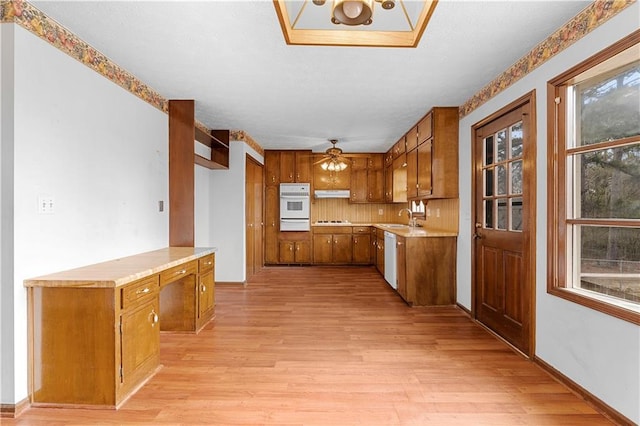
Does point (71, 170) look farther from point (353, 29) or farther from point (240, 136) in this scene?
point (240, 136)

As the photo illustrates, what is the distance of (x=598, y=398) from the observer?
6.44ft

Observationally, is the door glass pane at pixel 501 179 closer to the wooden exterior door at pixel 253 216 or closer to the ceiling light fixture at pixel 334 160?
the ceiling light fixture at pixel 334 160

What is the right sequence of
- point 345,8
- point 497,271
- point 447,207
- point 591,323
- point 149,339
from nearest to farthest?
point 345,8 < point 591,323 < point 149,339 < point 497,271 < point 447,207

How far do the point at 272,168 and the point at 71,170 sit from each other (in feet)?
15.1

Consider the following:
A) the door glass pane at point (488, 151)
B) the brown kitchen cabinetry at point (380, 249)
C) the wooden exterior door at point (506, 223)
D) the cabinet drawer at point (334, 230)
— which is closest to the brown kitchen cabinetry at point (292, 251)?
the cabinet drawer at point (334, 230)

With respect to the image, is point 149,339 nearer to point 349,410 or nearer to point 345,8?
point 349,410

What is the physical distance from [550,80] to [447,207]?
2224mm

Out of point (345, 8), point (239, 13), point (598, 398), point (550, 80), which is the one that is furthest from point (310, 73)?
point (598, 398)

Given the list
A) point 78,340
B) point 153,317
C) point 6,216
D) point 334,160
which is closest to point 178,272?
point 153,317

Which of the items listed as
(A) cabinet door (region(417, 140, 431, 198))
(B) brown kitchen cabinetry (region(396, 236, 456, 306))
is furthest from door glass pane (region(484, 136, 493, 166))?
(B) brown kitchen cabinetry (region(396, 236, 456, 306))

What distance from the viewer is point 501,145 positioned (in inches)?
125

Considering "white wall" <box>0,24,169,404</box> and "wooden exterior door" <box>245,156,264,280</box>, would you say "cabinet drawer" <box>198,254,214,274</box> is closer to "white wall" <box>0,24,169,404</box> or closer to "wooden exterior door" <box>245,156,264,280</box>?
"white wall" <box>0,24,169,404</box>

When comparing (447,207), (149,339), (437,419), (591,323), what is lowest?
(437,419)

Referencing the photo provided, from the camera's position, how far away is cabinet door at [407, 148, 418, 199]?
4754mm
